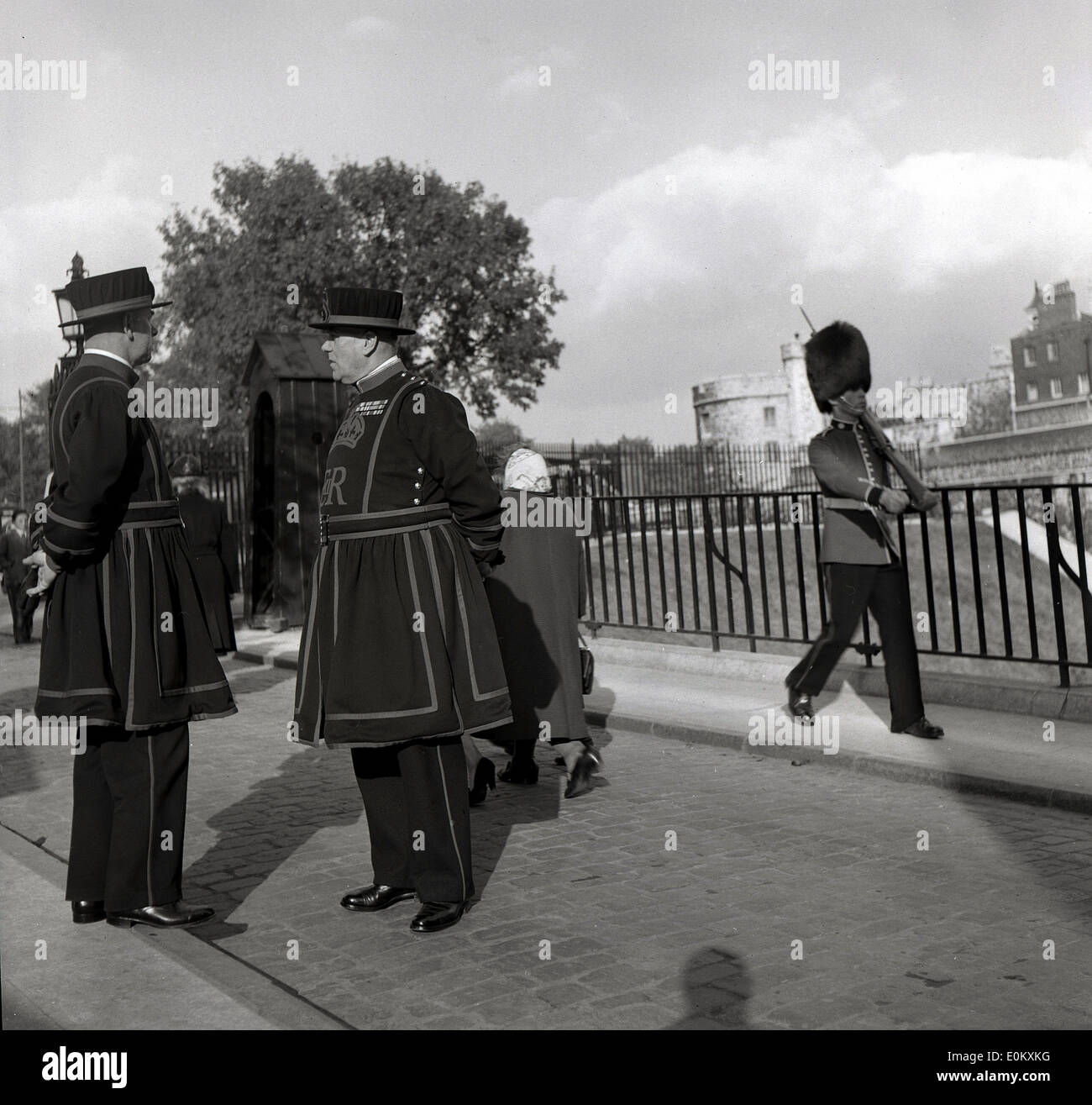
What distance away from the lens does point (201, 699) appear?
4520 mm

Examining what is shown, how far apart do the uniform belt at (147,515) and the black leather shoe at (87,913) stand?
4.27 ft

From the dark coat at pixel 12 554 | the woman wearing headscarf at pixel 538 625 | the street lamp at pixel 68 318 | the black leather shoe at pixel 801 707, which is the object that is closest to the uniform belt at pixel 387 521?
the woman wearing headscarf at pixel 538 625

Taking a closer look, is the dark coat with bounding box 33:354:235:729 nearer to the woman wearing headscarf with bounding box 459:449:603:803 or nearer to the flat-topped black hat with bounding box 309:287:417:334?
the flat-topped black hat with bounding box 309:287:417:334

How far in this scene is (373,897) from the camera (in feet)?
15.8

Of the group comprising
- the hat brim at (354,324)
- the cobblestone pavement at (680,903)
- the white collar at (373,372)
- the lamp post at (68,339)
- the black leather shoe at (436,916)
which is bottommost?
the cobblestone pavement at (680,903)

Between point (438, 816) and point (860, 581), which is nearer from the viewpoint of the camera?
point (438, 816)

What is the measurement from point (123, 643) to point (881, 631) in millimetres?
4625

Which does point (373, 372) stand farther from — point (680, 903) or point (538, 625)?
point (538, 625)

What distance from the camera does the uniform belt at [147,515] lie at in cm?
443

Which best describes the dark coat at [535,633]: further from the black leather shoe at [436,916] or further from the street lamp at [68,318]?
the street lamp at [68,318]

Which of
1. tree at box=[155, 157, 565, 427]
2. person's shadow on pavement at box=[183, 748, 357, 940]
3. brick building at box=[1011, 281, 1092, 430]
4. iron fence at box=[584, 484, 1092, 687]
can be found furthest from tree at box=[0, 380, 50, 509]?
person's shadow on pavement at box=[183, 748, 357, 940]

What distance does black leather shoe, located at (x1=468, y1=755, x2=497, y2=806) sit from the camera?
6.51 m

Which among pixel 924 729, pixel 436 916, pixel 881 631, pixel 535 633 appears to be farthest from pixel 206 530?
pixel 436 916

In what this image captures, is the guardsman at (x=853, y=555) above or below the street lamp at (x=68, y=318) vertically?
below
